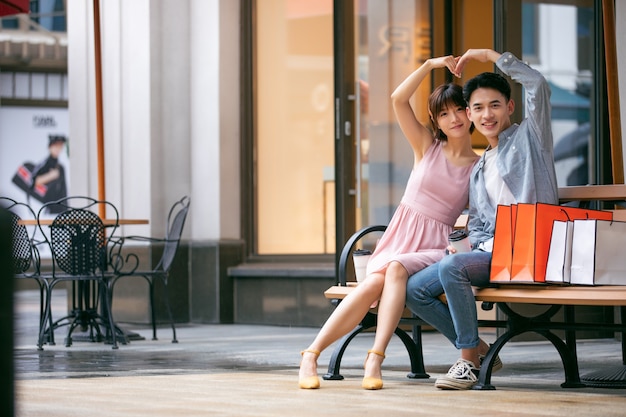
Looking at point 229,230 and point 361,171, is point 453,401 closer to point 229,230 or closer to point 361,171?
point 361,171

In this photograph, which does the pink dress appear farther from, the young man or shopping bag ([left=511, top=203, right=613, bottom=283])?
shopping bag ([left=511, top=203, right=613, bottom=283])

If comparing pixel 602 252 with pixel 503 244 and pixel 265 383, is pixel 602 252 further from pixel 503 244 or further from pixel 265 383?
pixel 265 383

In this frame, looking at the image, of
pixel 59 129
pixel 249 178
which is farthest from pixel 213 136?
pixel 59 129

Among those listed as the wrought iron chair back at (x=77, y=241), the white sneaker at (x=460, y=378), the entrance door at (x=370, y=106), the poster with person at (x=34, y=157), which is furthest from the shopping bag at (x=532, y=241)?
the poster with person at (x=34, y=157)

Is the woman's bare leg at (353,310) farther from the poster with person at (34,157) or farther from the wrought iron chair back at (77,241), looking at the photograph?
the poster with person at (34,157)

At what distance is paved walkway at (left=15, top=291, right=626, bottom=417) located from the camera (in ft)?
11.6

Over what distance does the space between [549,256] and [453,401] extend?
668 millimetres

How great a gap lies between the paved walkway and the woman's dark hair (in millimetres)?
1017

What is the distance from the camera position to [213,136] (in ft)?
29.3

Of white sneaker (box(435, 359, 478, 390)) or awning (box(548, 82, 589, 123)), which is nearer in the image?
white sneaker (box(435, 359, 478, 390))

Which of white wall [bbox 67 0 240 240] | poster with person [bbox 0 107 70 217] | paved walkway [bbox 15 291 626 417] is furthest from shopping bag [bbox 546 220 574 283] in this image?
poster with person [bbox 0 107 70 217]

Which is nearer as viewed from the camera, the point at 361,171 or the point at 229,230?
the point at 361,171

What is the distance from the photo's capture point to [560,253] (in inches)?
157

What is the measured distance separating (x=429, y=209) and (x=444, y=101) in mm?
430
